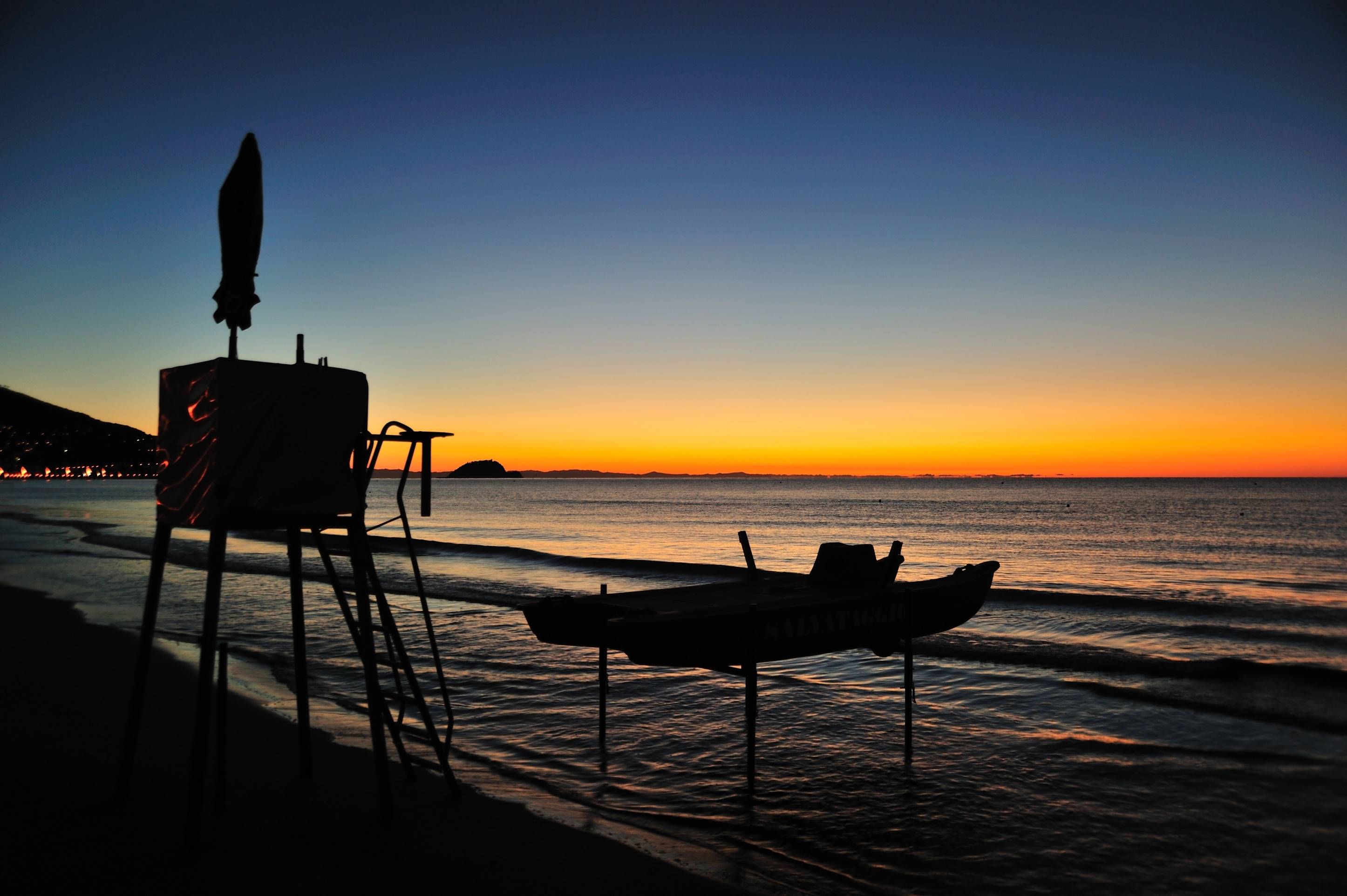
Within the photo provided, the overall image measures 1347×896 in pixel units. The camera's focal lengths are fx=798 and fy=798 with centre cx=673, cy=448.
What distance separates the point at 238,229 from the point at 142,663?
3.38m

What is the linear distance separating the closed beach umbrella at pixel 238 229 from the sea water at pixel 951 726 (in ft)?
17.5

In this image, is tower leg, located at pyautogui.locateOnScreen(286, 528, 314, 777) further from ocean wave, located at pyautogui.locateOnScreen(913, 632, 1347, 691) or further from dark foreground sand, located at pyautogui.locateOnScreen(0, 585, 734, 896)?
ocean wave, located at pyautogui.locateOnScreen(913, 632, 1347, 691)

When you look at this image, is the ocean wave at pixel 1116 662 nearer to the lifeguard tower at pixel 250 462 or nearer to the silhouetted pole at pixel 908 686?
the silhouetted pole at pixel 908 686

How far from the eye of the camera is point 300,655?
22.4 feet

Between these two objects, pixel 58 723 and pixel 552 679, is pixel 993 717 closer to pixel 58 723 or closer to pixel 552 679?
pixel 552 679

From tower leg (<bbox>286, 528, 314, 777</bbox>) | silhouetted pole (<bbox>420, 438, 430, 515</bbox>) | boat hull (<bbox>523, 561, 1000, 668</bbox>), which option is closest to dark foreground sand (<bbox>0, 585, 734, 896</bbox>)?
tower leg (<bbox>286, 528, 314, 777</bbox>)

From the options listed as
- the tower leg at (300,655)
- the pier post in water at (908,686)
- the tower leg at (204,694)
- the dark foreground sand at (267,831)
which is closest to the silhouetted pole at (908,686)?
the pier post in water at (908,686)

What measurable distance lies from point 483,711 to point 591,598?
3282mm

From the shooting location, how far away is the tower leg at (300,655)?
636 centimetres

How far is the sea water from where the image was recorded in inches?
279

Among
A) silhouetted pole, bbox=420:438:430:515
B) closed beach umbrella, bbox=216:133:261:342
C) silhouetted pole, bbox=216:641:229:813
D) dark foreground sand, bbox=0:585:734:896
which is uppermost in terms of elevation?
closed beach umbrella, bbox=216:133:261:342

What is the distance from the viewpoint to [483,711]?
1143cm

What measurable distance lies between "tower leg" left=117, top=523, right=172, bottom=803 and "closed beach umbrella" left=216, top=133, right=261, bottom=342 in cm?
175

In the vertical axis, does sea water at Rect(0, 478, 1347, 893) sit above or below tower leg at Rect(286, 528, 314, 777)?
below
